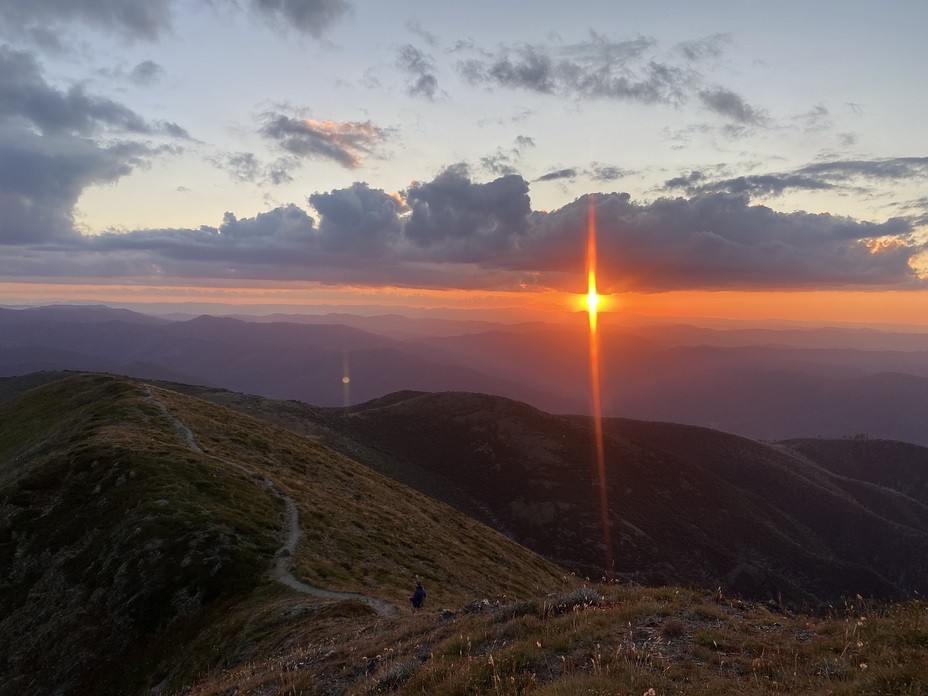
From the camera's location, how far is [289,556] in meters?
32.9

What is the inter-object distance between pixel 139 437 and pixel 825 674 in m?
53.8

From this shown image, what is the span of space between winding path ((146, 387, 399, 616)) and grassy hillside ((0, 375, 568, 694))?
181 millimetres

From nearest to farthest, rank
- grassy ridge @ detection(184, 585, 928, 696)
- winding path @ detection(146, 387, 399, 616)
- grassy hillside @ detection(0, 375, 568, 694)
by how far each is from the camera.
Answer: grassy ridge @ detection(184, 585, 928, 696), grassy hillside @ detection(0, 375, 568, 694), winding path @ detection(146, 387, 399, 616)

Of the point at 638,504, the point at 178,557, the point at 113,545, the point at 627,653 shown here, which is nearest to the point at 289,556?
the point at 178,557

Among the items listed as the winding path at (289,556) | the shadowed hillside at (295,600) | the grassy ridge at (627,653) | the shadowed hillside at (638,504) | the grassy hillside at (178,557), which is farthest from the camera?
the shadowed hillside at (638,504)

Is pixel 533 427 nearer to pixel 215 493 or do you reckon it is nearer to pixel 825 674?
pixel 215 493

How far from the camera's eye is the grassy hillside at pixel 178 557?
25188 millimetres

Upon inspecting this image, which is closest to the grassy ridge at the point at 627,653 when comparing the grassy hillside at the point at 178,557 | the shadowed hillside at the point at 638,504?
the grassy hillside at the point at 178,557

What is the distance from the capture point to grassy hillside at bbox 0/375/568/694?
82.6 feet

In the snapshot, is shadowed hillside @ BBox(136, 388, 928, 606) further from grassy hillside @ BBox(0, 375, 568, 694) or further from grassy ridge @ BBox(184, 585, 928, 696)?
grassy ridge @ BBox(184, 585, 928, 696)

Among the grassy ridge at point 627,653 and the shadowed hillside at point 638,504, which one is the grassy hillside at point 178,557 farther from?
the shadowed hillside at point 638,504

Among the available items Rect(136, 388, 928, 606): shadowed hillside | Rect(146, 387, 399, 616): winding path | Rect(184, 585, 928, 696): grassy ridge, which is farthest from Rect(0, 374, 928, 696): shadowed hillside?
Rect(136, 388, 928, 606): shadowed hillside

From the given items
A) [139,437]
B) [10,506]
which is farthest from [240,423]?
[10,506]

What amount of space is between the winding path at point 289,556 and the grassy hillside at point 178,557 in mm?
181
